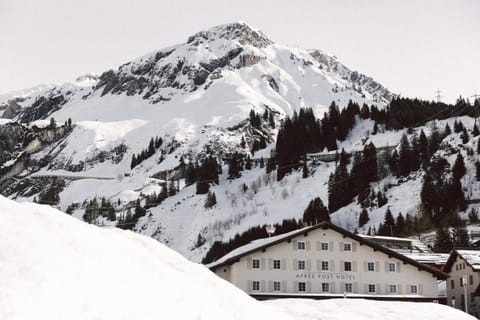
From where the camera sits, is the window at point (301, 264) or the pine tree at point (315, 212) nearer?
the window at point (301, 264)

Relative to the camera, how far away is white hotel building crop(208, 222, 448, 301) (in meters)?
54.6

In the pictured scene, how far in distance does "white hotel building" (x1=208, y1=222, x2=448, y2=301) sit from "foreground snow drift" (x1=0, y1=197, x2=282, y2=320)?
4160 cm

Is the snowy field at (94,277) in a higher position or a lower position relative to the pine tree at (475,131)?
lower

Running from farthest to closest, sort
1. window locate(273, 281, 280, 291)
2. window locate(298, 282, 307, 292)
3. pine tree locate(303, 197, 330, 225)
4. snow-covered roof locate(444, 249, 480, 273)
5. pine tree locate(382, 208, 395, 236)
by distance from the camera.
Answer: pine tree locate(303, 197, 330, 225) → pine tree locate(382, 208, 395, 236) → snow-covered roof locate(444, 249, 480, 273) → window locate(298, 282, 307, 292) → window locate(273, 281, 280, 291)

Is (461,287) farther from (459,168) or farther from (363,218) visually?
(459,168)

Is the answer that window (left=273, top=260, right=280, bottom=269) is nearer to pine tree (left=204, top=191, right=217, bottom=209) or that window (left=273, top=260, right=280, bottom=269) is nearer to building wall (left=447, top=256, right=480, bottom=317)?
building wall (left=447, top=256, right=480, bottom=317)

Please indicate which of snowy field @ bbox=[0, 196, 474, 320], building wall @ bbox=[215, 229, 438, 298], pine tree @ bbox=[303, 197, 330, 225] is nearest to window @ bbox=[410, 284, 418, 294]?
building wall @ bbox=[215, 229, 438, 298]

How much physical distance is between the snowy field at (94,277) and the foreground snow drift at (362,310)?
2151 mm

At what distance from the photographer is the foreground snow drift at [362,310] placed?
1589 centimetres

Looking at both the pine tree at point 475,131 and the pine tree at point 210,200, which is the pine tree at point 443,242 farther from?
the pine tree at point 210,200

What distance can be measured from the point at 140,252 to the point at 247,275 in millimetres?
42460

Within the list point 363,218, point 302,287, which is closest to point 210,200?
point 363,218

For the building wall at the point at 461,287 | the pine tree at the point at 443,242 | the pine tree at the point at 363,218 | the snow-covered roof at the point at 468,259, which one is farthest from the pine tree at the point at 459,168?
the snow-covered roof at the point at 468,259

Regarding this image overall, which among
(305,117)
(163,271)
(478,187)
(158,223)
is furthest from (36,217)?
(305,117)
